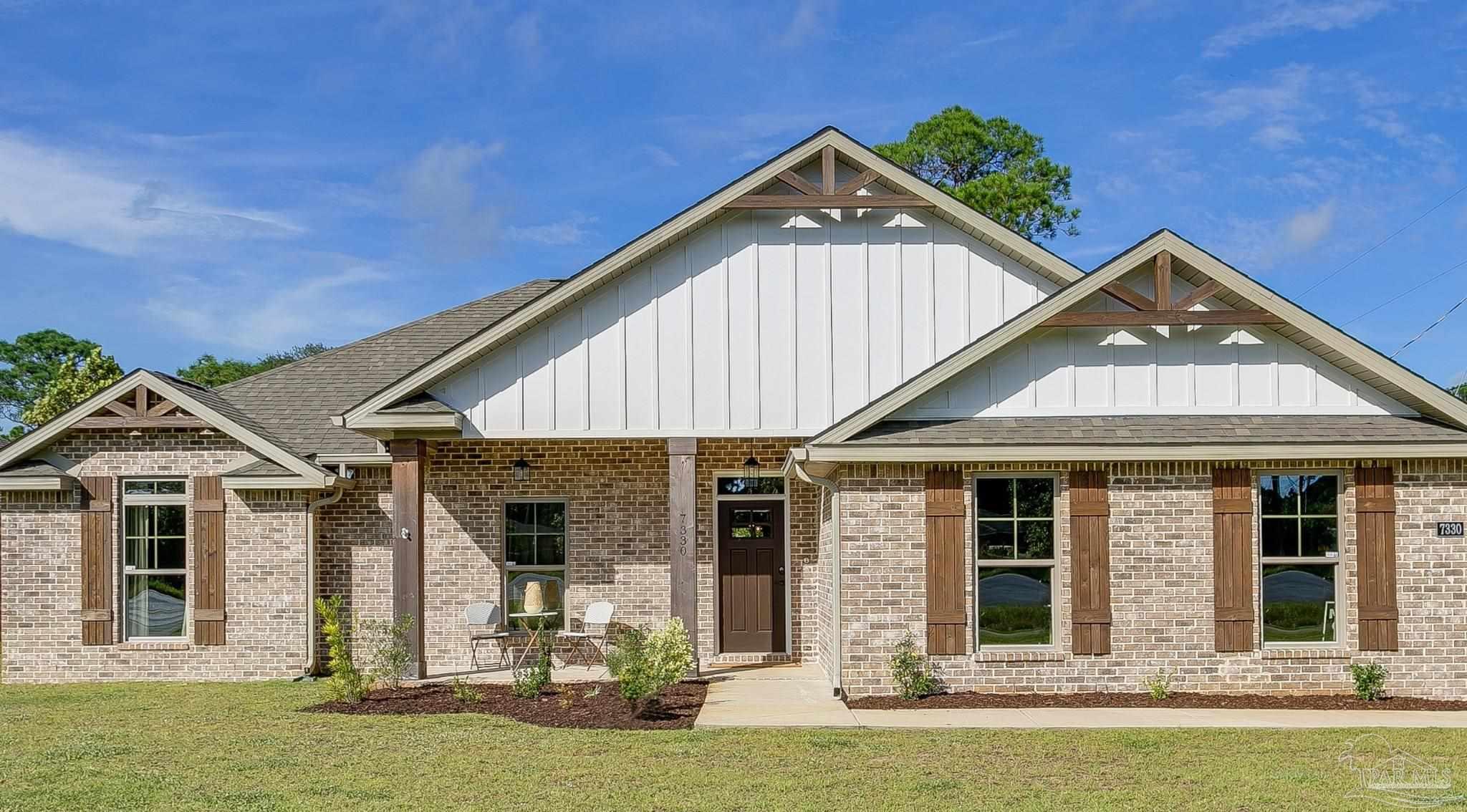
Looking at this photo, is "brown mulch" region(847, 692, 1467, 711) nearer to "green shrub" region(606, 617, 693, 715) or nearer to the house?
the house

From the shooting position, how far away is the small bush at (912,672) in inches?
463

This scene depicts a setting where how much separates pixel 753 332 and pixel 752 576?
3.59m

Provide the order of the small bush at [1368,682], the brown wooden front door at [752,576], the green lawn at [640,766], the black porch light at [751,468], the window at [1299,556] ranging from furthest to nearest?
the brown wooden front door at [752,576], the black porch light at [751,468], the window at [1299,556], the small bush at [1368,682], the green lawn at [640,766]

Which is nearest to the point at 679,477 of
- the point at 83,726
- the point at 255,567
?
the point at 255,567

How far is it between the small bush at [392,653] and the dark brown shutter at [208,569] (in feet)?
6.86

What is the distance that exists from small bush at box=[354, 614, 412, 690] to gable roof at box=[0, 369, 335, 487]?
1.99 metres

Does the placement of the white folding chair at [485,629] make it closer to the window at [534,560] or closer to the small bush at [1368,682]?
the window at [534,560]

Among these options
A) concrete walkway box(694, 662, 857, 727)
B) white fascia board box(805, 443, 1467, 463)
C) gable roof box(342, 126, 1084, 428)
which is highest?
gable roof box(342, 126, 1084, 428)

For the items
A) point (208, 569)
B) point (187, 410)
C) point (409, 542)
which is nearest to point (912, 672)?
point (409, 542)

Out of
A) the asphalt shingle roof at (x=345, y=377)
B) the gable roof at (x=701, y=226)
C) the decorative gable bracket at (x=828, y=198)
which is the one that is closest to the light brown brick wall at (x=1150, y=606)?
the gable roof at (x=701, y=226)

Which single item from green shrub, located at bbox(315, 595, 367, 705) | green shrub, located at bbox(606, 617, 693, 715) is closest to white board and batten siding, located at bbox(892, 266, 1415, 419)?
green shrub, located at bbox(606, 617, 693, 715)

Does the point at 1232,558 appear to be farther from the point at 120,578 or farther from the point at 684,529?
the point at 120,578

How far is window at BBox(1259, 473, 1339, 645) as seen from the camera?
12.1 m

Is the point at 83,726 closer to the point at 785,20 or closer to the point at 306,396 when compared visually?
the point at 306,396
